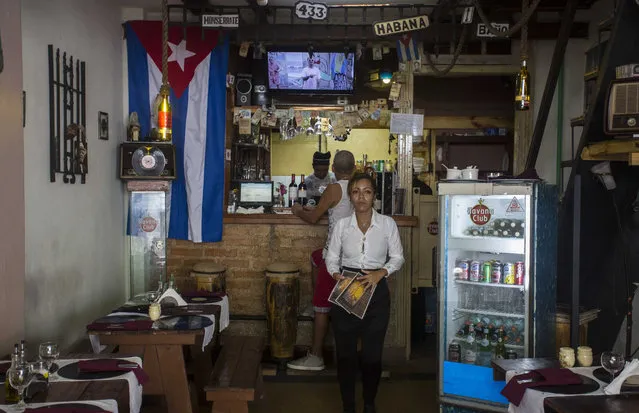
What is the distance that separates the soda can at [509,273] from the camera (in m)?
4.78

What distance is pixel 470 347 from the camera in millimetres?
5023

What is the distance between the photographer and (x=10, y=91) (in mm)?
3307

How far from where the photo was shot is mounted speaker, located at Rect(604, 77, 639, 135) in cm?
431

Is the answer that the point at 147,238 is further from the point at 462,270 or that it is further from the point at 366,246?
the point at 462,270

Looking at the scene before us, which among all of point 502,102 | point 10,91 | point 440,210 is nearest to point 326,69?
point 502,102

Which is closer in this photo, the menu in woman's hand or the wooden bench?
the wooden bench

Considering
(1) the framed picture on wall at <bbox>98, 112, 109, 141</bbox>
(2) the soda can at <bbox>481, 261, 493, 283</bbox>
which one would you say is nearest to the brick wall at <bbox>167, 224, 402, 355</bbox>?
(1) the framed picture on wall at <bbox>98, 112, 109, 141</bbox>

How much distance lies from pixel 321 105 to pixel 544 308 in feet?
15.6

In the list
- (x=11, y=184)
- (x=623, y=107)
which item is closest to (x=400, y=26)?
(x=623, y=107)

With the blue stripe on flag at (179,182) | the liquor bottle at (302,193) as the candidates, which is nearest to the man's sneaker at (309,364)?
the blue stripe on flag at (179,182)

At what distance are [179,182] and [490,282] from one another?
131 inches

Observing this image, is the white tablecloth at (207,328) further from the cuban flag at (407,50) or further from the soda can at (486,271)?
the cuban flag at (407,50)

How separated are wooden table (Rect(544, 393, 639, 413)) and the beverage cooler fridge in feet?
5.76

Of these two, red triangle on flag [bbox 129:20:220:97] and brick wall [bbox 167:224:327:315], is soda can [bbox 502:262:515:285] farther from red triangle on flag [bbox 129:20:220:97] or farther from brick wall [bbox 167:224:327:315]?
red triangle on flag [bbox 129:20:220:97]
